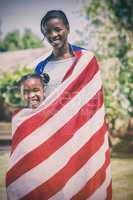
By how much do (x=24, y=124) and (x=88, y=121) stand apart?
33cm

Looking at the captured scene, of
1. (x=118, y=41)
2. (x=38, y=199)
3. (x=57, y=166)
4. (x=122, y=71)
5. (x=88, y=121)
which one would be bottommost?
(x=38, y=199)

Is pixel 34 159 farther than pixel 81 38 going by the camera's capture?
No

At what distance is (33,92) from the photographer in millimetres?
2189

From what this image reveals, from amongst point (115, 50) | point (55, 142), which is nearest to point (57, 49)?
point (115, 50)

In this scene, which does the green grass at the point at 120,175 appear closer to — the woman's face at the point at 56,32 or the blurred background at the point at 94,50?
the blurred background at the point at 94,50

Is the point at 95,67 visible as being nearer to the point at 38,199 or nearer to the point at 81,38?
the point at 81,38

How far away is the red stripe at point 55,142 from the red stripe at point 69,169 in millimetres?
98

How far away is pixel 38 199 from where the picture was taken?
2.17 meters

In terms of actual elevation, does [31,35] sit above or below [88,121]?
above

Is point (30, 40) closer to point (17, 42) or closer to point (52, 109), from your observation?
point (17, 42)

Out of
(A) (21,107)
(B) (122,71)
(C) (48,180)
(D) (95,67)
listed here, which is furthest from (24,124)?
(B) (122,71)

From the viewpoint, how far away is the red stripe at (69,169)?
85.4 inches

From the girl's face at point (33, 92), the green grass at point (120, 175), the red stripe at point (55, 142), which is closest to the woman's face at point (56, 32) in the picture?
the girl's face at point (33, 92)

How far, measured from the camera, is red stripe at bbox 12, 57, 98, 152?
2.15 m
